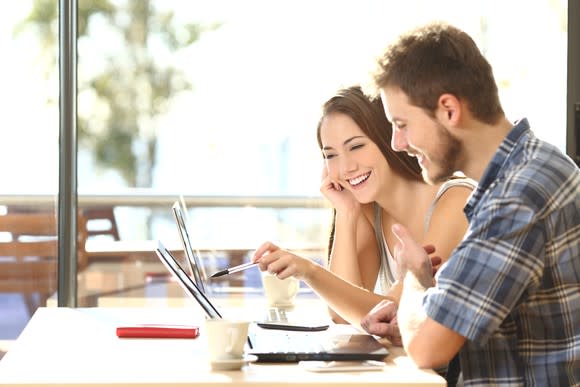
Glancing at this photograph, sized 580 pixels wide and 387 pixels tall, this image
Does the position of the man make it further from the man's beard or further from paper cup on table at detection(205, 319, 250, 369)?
paper cup on table at detection(205, 319, 250, 369)

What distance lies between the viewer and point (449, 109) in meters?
1.81

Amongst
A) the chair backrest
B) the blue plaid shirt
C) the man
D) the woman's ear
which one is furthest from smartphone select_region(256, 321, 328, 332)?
the chair backrest

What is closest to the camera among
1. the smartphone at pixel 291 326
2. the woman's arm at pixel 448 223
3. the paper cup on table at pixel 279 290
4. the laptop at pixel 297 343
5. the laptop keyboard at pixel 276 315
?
the laptop at pixel 297 343

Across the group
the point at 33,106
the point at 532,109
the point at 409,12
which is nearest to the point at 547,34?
the point at 532,109

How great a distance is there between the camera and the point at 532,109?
3.95m

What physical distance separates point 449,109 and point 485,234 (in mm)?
273

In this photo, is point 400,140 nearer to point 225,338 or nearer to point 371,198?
point 225,338

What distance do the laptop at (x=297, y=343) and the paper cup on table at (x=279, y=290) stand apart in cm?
40

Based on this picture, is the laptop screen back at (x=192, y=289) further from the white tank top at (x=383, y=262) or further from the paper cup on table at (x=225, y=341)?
the white tank top at (x=383, y=262)

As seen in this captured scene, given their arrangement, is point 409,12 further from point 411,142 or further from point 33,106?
point 411,142

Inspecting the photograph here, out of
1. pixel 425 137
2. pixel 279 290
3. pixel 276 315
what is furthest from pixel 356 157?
pixel 425 137

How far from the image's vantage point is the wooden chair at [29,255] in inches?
146

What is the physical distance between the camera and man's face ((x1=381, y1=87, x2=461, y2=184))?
1828 mm

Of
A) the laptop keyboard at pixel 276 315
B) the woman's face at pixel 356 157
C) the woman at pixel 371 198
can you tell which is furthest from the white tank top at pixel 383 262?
the laptop keyboard at pixel 276 315
